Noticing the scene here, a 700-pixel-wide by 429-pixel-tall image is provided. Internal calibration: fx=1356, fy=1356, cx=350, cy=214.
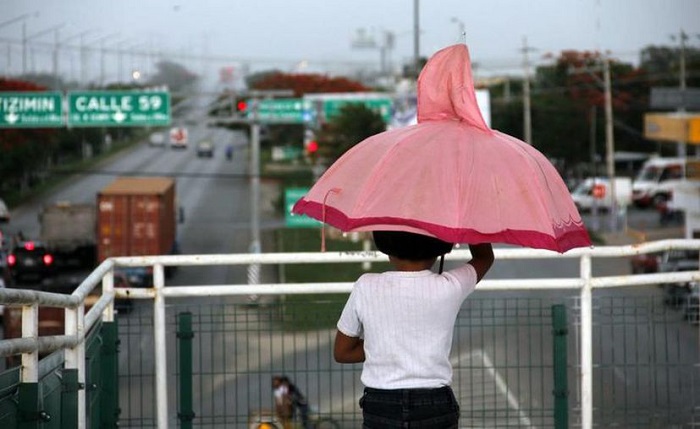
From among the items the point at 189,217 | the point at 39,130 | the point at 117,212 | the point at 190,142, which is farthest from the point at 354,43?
the point at 117,212

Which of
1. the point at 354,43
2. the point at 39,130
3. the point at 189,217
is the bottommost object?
the point at 189,217

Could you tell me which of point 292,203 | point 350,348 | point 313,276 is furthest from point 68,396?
point 292,203

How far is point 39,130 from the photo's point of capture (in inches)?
2005

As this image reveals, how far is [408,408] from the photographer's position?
437 centimetres

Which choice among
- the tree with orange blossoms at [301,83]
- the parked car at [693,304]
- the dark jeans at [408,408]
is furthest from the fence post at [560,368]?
the tree with orange blossoms at [301,83]

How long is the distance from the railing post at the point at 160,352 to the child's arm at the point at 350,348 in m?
2.99

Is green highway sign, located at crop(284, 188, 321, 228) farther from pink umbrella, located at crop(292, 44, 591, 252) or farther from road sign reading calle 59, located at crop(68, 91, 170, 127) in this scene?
pink umbrella, located at crop(292, 44, 591, 252)

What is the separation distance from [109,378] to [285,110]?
38.8 m

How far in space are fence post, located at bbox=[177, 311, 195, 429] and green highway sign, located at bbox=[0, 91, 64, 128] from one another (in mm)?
29256

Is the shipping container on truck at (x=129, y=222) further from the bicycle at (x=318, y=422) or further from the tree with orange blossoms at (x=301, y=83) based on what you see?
the bicycle at (x=318, y=422)

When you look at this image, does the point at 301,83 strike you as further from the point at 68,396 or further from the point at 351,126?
the point at 68,396

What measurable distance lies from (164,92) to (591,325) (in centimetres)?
2912

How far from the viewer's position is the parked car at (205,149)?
3280 inches

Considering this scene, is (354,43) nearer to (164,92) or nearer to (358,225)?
(164,92)
